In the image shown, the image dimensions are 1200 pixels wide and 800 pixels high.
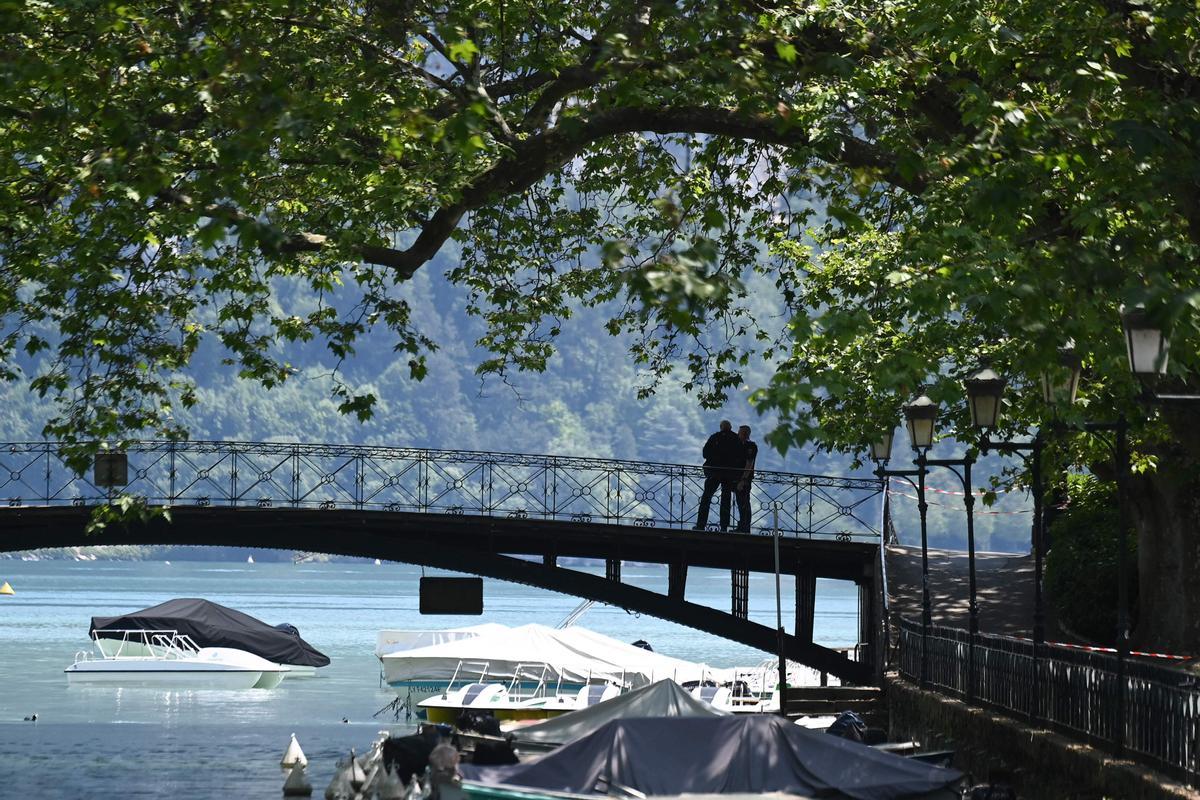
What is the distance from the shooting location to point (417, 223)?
→ 17.9 meters

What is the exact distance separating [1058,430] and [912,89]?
3880 mm

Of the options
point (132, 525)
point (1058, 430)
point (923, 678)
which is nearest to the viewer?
point (1058, 430)

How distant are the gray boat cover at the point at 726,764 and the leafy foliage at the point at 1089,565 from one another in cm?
1154

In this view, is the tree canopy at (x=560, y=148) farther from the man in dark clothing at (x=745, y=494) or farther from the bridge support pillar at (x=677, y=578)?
the bridge support pillar at (x=677, y=578)

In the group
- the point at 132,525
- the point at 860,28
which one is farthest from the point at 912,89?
the point at 132,525

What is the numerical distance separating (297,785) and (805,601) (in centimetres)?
1102

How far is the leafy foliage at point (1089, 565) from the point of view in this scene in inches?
1077

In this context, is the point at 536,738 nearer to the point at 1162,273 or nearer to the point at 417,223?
the point at 417,223

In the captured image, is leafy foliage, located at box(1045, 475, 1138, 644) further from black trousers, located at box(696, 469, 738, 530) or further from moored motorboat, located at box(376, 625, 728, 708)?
moored motorboat, located at box(376, 625, 728, 708)

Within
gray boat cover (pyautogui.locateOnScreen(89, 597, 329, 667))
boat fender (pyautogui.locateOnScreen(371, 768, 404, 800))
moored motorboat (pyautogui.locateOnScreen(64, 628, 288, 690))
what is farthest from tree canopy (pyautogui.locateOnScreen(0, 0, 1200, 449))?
gray boat cover (pyautogui.locateOnScreen(89, 597, 329, 667))

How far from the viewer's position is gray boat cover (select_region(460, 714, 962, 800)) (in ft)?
52.9

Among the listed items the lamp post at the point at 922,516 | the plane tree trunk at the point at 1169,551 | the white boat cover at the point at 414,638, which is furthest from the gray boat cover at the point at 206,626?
the plane tree trunk at the point at 1169,551

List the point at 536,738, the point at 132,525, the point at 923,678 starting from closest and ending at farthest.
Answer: the point at 536,738
the point at 923,678
the point at 132,525

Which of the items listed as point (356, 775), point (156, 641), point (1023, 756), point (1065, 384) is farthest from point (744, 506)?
point (156, 641)
